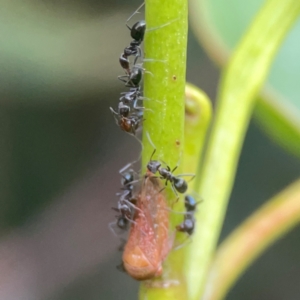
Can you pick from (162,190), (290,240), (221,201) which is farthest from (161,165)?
(290,240)

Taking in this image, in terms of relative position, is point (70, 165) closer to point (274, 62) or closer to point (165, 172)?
point (274, 62)

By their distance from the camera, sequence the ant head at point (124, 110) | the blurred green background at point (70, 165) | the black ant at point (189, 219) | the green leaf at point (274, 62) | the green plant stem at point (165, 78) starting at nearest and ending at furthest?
the green plant stem at point (165, 78) → the black ant at point (189, 219) → the ant head at point (124, 110) → the green leaf at point (274, 62) → the blurred green background at point (70, 165)

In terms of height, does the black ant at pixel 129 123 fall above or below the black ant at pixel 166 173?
below

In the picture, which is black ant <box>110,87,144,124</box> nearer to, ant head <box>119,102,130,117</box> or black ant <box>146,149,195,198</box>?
ant head <box>119,102,130,117</box>

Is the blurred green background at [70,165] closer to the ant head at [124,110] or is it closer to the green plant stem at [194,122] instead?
the ant head at [124,110]

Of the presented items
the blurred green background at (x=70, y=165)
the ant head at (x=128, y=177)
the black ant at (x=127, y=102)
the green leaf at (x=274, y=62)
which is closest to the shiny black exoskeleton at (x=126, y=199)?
the ant head at (x=128, y=177)

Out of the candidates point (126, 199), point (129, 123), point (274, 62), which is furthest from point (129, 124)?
point (274, 62)

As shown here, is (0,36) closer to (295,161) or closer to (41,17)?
(41,17)
